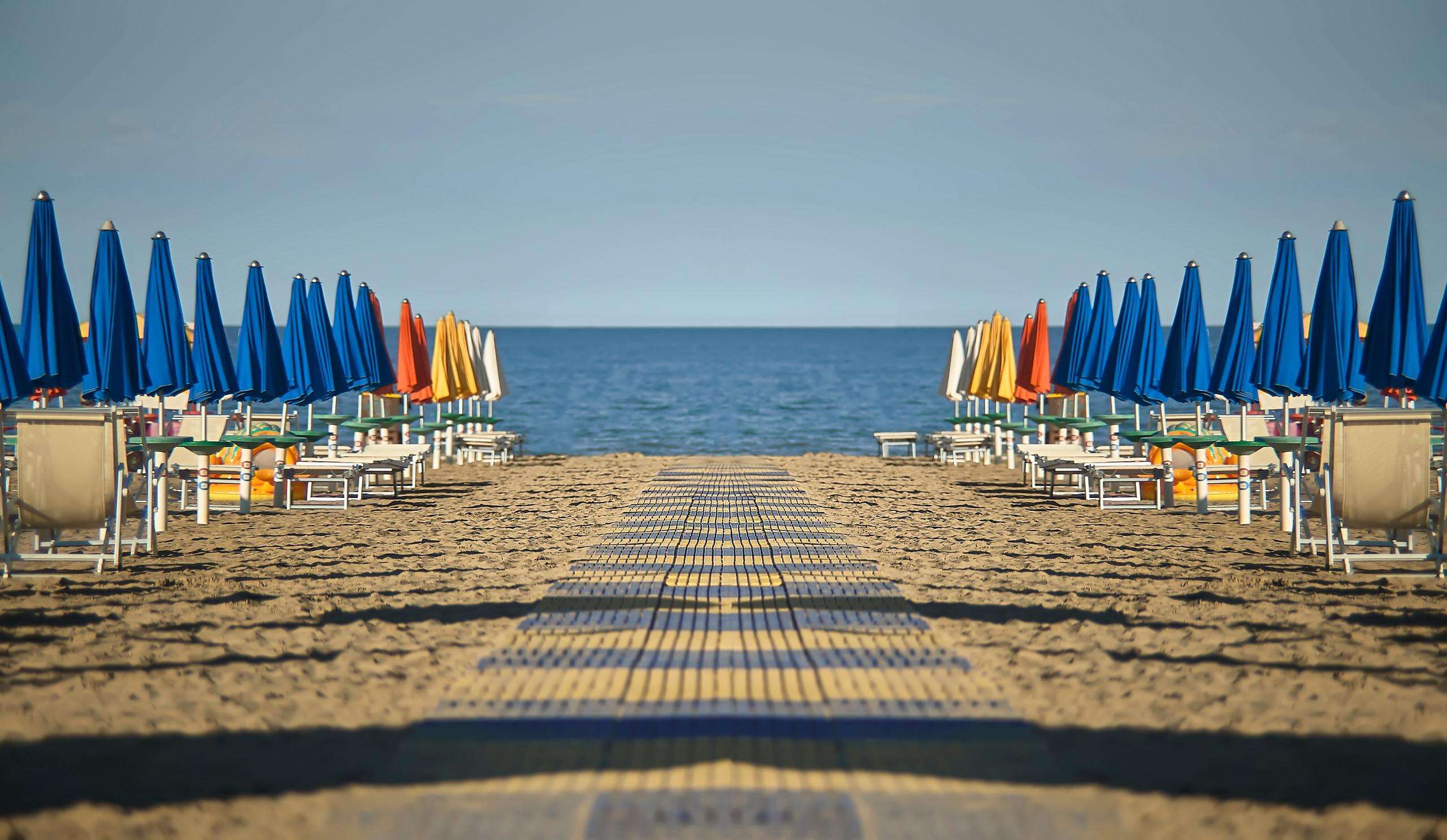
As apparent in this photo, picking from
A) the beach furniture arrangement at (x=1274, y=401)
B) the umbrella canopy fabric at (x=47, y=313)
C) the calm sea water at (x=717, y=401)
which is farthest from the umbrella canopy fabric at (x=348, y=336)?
the calm sea water at (x=717, y=401)

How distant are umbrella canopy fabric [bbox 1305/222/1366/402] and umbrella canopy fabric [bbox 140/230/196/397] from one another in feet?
29.2

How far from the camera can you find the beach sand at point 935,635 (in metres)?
3.58

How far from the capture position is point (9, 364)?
7941mm

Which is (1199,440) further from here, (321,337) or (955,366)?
(955,366)

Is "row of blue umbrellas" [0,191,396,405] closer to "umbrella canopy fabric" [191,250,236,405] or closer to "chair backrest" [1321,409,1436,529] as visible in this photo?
"umbrella canopy fabric" [191,250,236,405]

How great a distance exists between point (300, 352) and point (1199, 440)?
8725 millimetres

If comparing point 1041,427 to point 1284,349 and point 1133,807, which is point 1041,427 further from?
point 1133,807

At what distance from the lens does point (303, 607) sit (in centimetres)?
662

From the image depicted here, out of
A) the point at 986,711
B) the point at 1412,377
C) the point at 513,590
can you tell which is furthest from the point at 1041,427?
the point at 986,711

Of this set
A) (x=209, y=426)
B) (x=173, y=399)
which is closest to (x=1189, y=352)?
(x=209, y=426)

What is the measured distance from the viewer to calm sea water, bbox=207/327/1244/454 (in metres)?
34.9

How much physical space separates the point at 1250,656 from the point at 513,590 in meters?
3.78

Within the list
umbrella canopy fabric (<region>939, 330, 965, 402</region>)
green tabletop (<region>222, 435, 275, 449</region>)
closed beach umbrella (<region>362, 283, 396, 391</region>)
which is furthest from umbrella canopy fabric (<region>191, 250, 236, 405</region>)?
umbrella canopy fabric (<region>939, 330, 965, 402</region>)

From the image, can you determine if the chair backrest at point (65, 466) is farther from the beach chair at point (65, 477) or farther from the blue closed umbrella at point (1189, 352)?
the blue closed umbrella at point (1189, 352)
